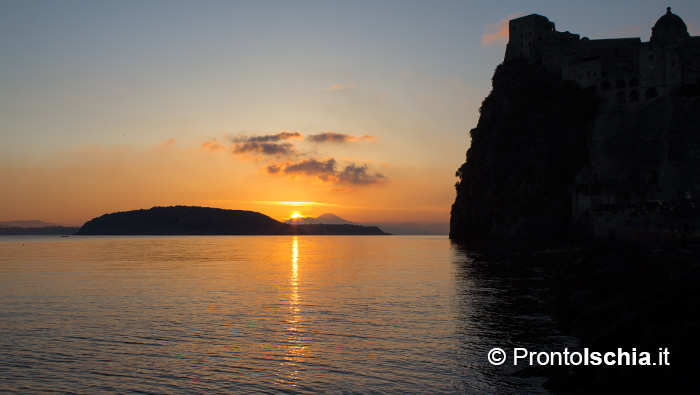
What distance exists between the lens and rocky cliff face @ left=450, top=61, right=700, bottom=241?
95500 mm

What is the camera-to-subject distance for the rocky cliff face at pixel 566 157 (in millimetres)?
95500

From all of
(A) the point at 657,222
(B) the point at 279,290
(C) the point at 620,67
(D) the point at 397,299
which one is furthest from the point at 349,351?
(C) the point at 620,67

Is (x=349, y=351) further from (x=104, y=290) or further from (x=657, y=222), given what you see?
(x=657, y=222)

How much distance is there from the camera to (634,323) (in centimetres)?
2152

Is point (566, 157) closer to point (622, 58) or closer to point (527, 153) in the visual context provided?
point (527, 153)

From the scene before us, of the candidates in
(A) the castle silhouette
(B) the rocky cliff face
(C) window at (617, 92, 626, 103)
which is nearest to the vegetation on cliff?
(B) the rocky cliff face

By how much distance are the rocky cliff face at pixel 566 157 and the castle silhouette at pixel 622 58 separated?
3.18m

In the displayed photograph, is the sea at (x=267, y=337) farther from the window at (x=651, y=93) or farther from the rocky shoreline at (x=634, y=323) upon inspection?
the window at (x=651, y=93)

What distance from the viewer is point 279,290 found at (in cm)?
4828

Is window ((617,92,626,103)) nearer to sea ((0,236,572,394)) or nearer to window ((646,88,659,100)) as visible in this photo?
window ((646,88,659,100))

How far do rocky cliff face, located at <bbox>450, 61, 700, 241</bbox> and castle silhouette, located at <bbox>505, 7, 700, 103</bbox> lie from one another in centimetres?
318

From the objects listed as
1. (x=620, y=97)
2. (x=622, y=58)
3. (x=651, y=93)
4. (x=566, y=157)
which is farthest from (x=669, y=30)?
(x=566, y=157)

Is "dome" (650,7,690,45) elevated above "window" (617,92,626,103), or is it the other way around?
"dome" (650,7,690,45)

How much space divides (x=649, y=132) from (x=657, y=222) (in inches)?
1109
